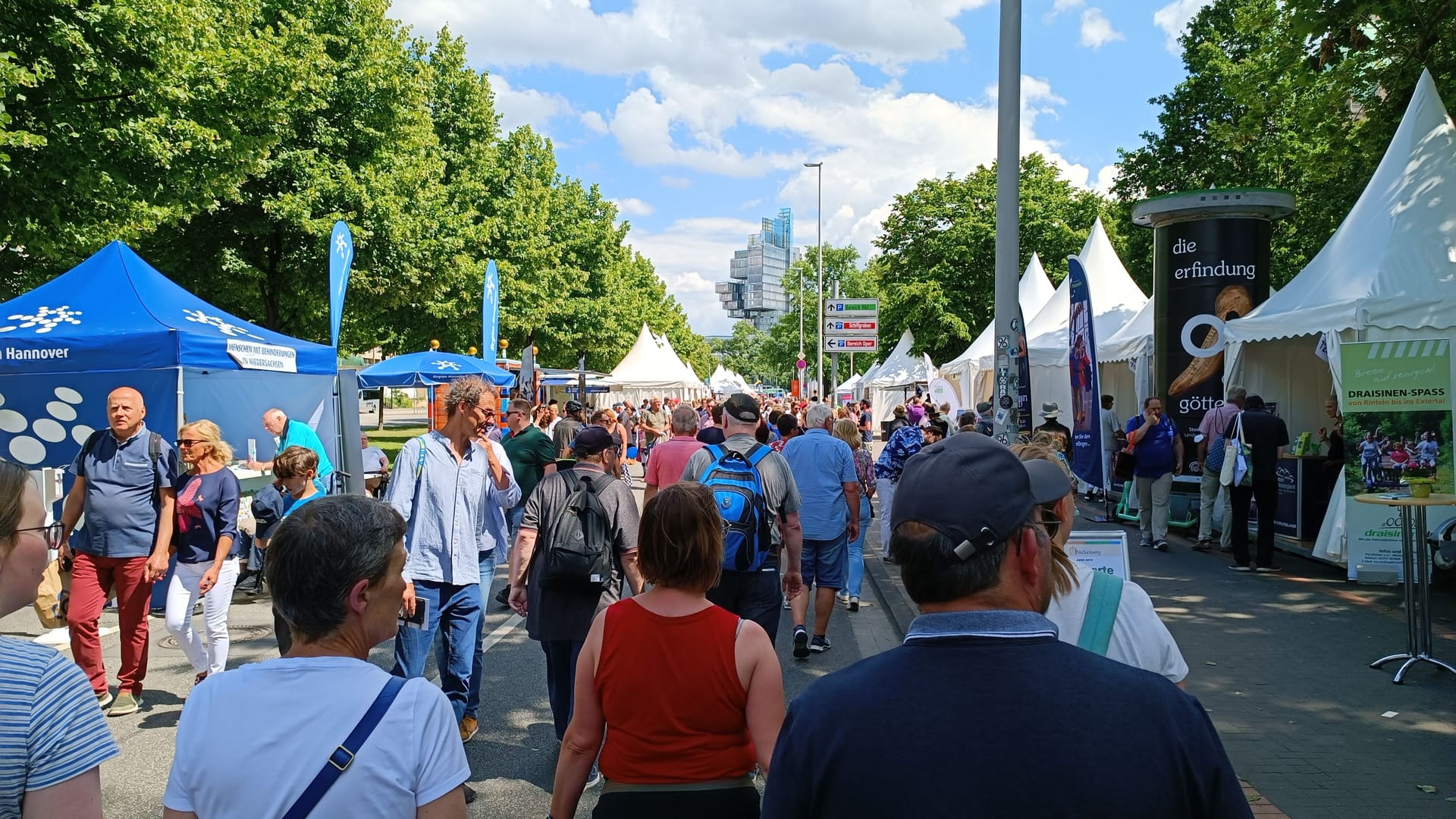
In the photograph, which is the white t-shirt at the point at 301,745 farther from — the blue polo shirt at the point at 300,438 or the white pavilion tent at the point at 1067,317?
the white pavilion tent at the point at 1067,317

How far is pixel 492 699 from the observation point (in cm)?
628

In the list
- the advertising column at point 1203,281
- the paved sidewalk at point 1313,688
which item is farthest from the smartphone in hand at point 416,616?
the advertising column at point 1203,281

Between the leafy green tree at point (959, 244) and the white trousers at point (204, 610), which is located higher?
the leafy green tree at point (959, 244)

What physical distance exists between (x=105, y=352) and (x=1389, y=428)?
11595 mm

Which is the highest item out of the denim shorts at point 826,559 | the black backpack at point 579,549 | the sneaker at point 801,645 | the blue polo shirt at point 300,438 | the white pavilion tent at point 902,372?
the white pavilion tent at point 902,372

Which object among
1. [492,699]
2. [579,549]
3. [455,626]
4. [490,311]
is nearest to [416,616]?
[579,549]

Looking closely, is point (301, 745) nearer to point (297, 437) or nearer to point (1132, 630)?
point (1132, 630)

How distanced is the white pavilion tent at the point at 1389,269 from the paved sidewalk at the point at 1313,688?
142 cm

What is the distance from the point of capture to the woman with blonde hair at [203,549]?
19.2ft

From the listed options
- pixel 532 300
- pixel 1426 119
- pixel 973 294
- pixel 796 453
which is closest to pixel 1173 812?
pixel 796 453

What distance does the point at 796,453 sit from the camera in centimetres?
750

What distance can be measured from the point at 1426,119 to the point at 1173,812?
40.0 ft

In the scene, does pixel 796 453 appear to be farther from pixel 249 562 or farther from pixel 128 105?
pixel 128 105

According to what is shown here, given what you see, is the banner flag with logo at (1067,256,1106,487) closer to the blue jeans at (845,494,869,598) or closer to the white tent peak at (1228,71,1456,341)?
the blue jeans at (845,494,869,598)
